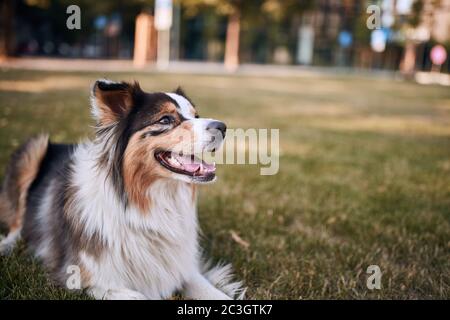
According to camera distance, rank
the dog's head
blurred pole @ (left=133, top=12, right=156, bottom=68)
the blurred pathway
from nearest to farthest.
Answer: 1. the dog's head
2. the blurred pathway
3. blurred pole @ (left=133, top=12, right=156, bottom=68)

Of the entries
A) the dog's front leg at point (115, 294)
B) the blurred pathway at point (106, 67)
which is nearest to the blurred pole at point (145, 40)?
the blurred pathway at point (106, 67)

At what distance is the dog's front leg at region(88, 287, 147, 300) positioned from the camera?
283 centimetres

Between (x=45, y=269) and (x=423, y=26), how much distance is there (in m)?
38.5

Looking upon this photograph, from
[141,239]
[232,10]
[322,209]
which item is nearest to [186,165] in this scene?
[141,239]

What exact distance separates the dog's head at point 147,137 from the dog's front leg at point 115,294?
67 cm

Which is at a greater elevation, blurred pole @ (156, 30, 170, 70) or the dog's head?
blurred pole @ (156, 30, 170, 70)

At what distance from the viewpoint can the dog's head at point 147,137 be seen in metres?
2.94

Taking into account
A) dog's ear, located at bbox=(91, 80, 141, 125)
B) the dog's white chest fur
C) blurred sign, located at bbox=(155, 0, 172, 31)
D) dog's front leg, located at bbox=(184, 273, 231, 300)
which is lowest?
dog's front leg, located at bbox=(184, 273, 231, 300)

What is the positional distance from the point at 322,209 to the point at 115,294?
2896mm

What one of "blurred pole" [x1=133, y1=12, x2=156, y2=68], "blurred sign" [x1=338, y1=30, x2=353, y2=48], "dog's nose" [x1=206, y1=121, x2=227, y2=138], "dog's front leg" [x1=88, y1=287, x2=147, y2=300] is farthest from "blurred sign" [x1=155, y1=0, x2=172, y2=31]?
"blurred sign" [x1=338, y1=30, x2=353, y2=48]

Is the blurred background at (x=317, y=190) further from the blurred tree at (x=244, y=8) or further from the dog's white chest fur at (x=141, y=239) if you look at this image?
the blurred tree at (x=244, y=8)

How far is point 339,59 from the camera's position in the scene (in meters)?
53.3

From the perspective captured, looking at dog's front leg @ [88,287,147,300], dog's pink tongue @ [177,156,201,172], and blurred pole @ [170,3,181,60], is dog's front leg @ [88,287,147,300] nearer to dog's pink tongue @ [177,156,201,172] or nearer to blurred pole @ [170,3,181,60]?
dog's pink tongue @ [177,156,201,172]

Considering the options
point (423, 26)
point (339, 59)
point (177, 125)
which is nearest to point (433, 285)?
point (177, 125)
